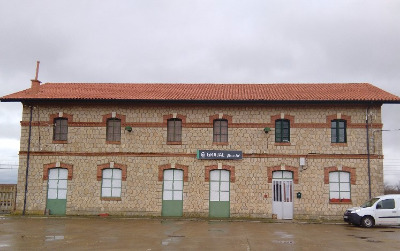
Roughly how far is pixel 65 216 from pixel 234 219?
8.79m

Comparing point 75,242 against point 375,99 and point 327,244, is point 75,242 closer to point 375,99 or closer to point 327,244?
point 327,244

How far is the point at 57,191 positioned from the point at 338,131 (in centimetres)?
1546

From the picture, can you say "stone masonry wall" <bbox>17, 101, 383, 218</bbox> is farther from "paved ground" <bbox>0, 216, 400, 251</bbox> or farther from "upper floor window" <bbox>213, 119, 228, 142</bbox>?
"paved ground" <bbox>0, 216, 400, 251</bbox>

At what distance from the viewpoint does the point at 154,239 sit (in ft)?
47.9

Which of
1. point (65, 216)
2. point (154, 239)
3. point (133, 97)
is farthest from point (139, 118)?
point (154, 239)

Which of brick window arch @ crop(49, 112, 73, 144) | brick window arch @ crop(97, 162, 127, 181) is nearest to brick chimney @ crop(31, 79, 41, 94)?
brick window arch @ crop(49, 112, 73, 144)

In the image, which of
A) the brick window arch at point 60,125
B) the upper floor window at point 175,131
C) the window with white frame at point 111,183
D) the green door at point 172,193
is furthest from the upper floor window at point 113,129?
the green door at point 172,193

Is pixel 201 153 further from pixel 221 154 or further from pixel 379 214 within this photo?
pixel 379 214

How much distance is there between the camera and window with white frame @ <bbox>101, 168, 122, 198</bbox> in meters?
24.3

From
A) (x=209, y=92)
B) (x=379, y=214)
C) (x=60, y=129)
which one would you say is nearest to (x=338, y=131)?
(x=379, y=214)

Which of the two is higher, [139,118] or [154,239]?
[139,118]

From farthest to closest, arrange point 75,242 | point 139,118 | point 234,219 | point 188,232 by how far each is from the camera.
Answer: point 139,118 → point 234,219 → point 188,232 → point 75,242

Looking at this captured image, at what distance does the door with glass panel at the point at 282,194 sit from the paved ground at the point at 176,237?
3.04m

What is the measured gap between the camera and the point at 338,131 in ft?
79.0
